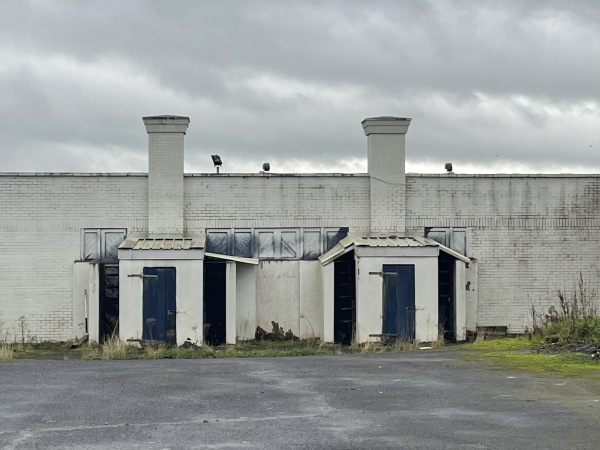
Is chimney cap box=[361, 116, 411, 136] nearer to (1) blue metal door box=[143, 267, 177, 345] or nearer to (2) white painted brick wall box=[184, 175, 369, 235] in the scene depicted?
(2) white painted brick wall box=[184, 175, 369, 235]

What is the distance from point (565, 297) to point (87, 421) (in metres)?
17.2

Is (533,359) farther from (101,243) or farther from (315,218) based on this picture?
(101,243)

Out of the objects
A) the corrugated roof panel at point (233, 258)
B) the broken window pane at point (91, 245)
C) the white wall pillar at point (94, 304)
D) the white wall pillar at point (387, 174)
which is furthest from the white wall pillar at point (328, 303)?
the broken window pane at point (91, 245)

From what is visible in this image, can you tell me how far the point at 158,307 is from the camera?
22.9 metres

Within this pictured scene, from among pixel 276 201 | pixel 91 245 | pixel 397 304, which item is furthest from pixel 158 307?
pixel 397 304

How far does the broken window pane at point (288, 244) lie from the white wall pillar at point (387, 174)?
2.01m

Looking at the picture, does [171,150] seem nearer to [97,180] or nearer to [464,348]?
[97,180]

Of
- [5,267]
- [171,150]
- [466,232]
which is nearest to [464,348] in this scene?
[466,232]

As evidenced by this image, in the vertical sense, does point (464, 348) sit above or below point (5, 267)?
below

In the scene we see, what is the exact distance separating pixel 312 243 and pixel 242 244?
5.84ft

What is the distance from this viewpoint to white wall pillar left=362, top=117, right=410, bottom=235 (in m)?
26.0

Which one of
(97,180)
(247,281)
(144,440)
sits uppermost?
(97,180)

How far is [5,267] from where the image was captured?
986 inches

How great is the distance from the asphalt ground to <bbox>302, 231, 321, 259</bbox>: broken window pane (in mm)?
8160
